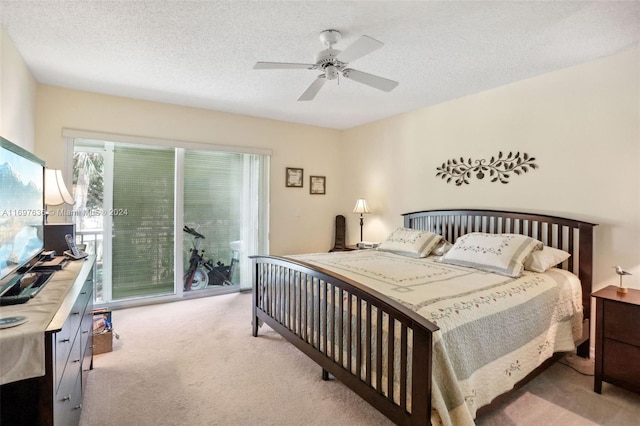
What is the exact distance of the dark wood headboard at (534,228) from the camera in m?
2.67

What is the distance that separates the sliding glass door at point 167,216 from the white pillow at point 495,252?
2775 mm

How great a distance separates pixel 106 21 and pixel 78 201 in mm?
2313

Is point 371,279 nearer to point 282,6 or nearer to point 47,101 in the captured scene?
point 282,6

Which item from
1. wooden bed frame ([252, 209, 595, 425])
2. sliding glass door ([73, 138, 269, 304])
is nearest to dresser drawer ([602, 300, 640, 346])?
wooden bed frame ([252, 209, 595, 425])

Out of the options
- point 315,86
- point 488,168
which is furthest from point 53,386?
point 488,168

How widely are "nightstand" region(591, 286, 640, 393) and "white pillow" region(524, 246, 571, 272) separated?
1.34 feet

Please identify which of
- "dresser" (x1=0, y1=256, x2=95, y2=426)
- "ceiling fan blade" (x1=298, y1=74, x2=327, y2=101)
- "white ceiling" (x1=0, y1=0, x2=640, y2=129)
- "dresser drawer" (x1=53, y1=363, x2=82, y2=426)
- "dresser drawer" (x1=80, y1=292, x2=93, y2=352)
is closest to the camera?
"dresser" (x1=0, y1=256, x2=95, y2=426)

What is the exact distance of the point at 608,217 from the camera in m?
2.64

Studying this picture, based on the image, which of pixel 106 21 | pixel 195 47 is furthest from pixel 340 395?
pixel 106 21

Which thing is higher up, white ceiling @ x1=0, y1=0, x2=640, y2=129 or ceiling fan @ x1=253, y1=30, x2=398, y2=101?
white ceiling @ x1=0, y1=0, x2=640, y2=129

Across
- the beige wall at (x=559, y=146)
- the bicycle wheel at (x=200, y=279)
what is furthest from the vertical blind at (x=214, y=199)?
the beige wall at (x=559, y=146)

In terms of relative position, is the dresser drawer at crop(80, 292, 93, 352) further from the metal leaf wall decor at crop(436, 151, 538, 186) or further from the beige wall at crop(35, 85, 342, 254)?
the metal leaf wall decor at crop(436, 151, 538, 186)

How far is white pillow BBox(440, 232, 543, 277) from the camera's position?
8.48ft

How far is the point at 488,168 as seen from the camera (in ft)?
11.3
